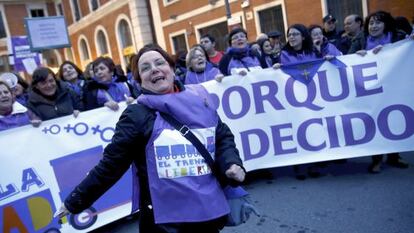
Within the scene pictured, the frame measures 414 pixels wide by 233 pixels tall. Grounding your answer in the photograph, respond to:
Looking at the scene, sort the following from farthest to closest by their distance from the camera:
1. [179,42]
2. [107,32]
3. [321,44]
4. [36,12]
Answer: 1. [36,12]
2. [107,32]
3. [179,42]
4. [321,44]

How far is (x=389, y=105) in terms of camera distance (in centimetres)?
395

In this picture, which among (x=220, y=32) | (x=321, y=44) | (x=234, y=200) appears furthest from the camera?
(x=220, y=32)

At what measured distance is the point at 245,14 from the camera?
637 inches

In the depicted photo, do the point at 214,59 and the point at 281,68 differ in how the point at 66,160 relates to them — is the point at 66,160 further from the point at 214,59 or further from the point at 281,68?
the point at 214,59

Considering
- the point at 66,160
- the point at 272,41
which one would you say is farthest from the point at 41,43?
the point at 66,160

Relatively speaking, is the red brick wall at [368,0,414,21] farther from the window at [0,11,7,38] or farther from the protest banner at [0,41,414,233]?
the window at [0,11,7,38]

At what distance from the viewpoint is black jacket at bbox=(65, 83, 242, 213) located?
5.75 feet

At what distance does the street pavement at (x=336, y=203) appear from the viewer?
314cm

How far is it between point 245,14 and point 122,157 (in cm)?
1528

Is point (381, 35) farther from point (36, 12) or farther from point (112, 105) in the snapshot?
point (36, 12)

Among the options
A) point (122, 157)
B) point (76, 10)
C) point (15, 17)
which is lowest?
point (122, 157)

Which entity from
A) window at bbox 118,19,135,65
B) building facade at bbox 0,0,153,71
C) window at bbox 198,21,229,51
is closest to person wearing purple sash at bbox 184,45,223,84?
window at bbox 198,21,229,51

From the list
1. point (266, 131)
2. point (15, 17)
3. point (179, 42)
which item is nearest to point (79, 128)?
point (266, 131)

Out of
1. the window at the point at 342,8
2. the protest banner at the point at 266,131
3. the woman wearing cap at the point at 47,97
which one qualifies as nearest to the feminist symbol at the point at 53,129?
the protest banner at the point at 266,131
